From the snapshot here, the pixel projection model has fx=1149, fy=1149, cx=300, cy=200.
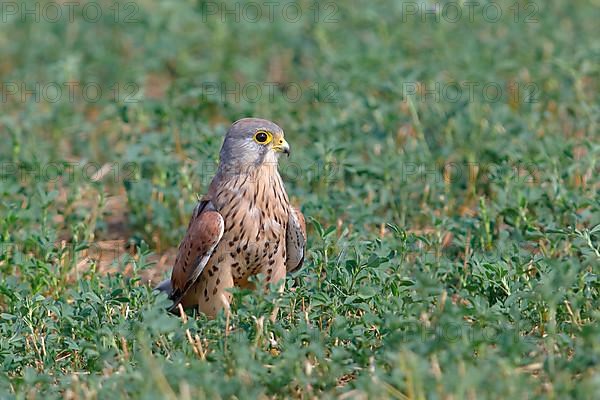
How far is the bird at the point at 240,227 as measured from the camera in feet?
21.7

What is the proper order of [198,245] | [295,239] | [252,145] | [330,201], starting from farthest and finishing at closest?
[330,201] < [295,239] < [252,145] < [198,245]

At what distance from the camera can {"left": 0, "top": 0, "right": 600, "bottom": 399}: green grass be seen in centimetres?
528

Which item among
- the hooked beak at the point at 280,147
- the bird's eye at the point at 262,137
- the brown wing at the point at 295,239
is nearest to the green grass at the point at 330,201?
the brown wing at the point at 295,239

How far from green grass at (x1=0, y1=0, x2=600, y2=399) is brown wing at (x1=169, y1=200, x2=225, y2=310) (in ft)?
1.14

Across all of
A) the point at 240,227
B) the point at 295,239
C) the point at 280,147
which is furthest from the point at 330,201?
the point at 240,227

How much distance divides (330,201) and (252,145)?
Answer: 1.18 meters

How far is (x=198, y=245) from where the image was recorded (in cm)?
657

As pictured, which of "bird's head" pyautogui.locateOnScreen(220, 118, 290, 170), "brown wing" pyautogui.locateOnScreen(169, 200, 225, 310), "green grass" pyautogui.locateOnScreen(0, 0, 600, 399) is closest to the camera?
"green grass" pyautogui.locateOnScreen(0, 0, 600, 399)

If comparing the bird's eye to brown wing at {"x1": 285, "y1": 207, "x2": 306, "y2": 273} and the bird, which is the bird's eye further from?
brown wing at {"x1": 285, "y1": 207, "x2": 306, "y2": 273}

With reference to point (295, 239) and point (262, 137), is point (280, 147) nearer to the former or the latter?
point (262, 137)

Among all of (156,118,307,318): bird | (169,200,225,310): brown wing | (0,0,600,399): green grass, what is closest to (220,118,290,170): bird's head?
(156,118,307,318): bird

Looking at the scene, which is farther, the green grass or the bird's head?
the bird's head

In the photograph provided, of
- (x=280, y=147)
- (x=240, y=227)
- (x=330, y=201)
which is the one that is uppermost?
(x=280, y=147)

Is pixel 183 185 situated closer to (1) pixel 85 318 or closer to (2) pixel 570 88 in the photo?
(1) pixel 85 318
